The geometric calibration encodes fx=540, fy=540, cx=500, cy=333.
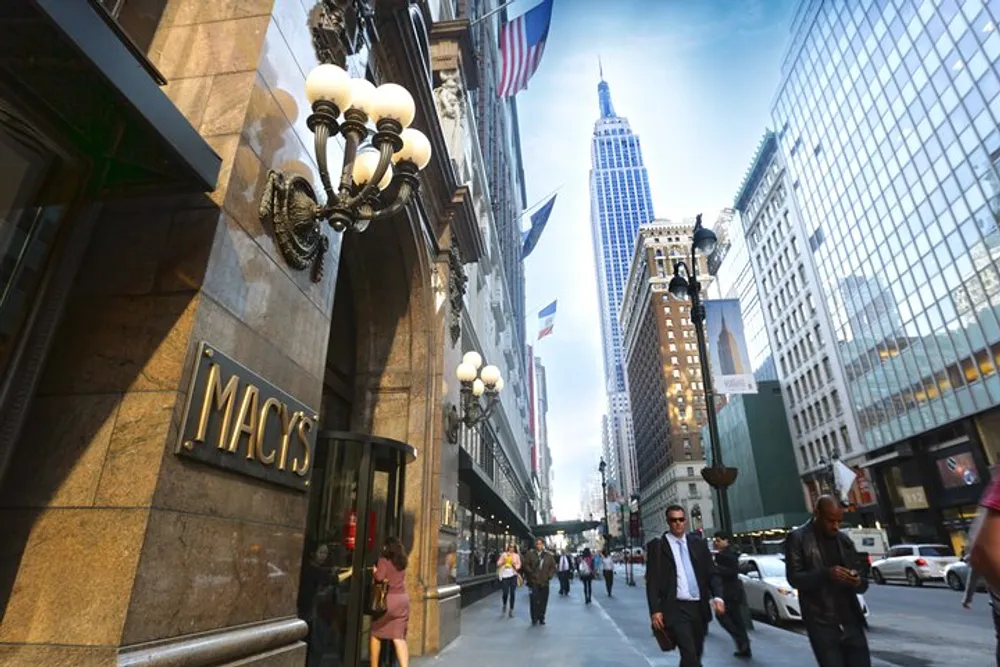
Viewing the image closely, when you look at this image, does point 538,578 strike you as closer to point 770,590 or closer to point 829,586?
point 770,590

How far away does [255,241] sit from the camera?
14.1 ft

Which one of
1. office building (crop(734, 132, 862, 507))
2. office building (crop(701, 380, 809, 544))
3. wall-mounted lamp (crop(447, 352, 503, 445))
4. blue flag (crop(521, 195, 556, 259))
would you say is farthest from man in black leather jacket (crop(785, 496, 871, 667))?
office building (crop(701, 380, 809, 544))

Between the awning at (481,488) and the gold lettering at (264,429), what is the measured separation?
9659 millimetres

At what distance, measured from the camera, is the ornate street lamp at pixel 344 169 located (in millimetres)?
4352

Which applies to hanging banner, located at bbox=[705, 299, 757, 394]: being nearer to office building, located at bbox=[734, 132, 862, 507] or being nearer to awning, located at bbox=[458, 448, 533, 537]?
awning, located at bbox=[458, 448, 533, 537]

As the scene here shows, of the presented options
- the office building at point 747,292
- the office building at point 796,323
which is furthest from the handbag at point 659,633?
the office building at point 747,292

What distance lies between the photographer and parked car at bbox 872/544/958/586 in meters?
22.5

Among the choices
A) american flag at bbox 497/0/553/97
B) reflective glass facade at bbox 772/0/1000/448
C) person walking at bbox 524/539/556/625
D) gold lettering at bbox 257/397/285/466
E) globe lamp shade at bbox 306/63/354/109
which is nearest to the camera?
gold lettering at bbox 257/397/285/466

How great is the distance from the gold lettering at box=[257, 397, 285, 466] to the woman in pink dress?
10.0 ft

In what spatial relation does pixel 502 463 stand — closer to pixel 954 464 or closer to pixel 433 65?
pixel 433 65

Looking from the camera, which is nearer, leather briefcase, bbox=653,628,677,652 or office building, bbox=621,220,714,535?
leather briefcase, bbox=653,628,677,652

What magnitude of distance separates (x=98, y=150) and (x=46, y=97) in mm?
416

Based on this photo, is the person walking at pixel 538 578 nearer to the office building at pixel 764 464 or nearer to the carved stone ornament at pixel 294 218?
the carved stone ornament at pixel 294 218

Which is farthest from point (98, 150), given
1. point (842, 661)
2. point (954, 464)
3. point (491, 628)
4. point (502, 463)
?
point (954, 464)
